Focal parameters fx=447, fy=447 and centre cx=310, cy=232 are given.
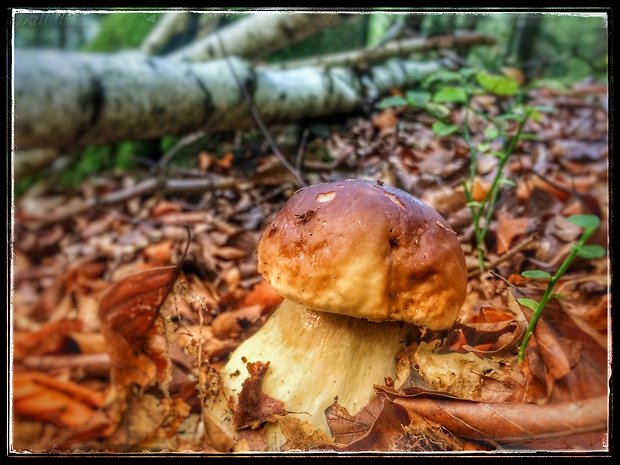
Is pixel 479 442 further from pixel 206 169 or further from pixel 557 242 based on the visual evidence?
pixel 206 169

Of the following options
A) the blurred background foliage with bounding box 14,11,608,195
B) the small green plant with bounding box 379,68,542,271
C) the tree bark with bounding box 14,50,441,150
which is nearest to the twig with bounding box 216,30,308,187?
the tree bark with bounding box 14,50,441,150

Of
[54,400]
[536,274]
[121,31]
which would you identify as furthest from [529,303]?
[121,31]

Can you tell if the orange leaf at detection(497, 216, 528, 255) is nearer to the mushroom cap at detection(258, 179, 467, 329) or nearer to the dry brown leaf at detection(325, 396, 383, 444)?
the mushroom cap at detection(258, 179, 467, 329)

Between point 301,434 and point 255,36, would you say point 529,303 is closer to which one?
point 301,434

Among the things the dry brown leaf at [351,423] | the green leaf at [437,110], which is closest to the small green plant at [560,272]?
the dry brown leaf at [351,423]

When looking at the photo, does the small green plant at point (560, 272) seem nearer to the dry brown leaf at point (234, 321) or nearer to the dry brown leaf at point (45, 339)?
the dry brown leaf at point (234, 321)
